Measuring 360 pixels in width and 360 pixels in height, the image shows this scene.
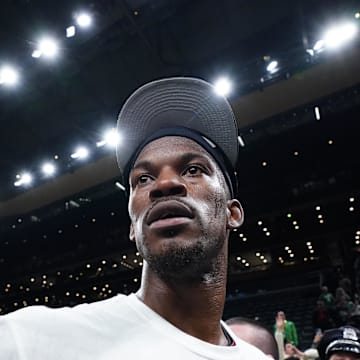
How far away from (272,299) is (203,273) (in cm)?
1382

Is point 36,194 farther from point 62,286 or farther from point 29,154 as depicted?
point 62,286

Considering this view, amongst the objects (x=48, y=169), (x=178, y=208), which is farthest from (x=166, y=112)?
(x=48, y=169)

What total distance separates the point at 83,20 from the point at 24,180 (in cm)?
452

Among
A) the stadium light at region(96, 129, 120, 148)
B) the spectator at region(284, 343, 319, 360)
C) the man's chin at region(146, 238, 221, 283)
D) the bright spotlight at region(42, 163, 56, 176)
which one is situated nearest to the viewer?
the man's chin at region(146, 238, 221, 283)

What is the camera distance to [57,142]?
28.6 ft

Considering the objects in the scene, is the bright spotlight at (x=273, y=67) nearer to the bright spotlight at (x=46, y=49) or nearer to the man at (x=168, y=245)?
the bright spotlight at (x=46, y=49)

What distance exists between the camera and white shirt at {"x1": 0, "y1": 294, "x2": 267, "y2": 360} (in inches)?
21.4

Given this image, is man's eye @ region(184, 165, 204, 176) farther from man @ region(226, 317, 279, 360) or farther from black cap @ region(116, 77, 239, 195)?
man @ region(226, 317, 279, 360)

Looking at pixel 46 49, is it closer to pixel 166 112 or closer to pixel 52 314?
pixel 166 112

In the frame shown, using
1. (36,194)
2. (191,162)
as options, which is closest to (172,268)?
(191,162)

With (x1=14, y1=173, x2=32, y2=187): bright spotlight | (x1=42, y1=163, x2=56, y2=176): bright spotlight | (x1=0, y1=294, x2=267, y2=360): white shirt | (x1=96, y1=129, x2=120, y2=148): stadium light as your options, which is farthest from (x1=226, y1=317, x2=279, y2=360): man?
(x1=14, y1=173, x2=32, y2=187): bright spotlight

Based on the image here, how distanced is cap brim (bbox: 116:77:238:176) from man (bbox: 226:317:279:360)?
131cm

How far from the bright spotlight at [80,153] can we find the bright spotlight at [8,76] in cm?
202

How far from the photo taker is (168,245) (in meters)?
0.70
